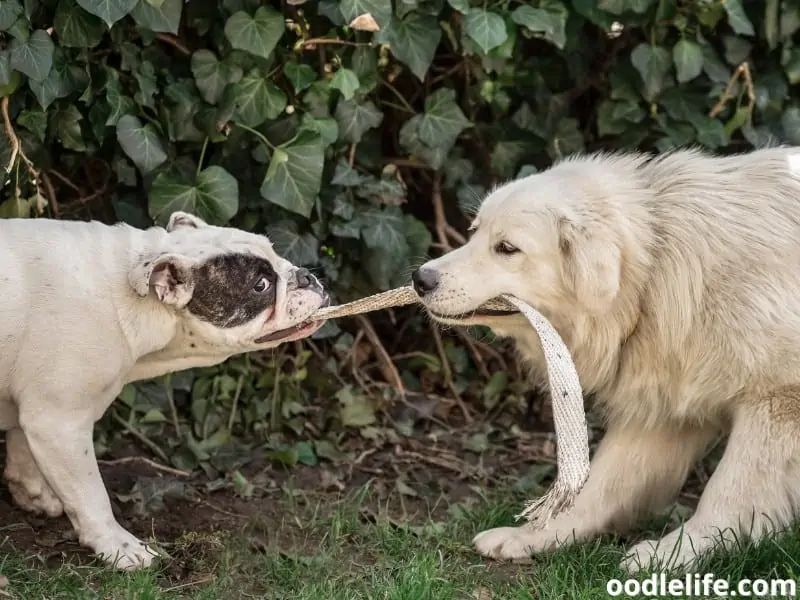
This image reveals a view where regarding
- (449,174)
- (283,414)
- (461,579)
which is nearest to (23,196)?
(283,414)

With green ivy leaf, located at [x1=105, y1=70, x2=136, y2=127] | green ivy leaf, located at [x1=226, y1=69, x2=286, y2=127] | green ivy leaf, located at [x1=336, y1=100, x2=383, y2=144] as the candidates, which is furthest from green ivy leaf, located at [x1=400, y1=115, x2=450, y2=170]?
green ivy leaf, located at [x1=105, y1=70, x2=136, y2=127]

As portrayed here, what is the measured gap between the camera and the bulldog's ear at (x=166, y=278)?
14.5 ft

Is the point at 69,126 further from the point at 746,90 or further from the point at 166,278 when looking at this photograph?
the point at 746,90

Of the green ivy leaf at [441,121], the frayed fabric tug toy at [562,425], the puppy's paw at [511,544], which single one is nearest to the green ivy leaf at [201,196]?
the green ivy leaf at [441,121]

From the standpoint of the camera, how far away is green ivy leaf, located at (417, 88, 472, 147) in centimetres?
593

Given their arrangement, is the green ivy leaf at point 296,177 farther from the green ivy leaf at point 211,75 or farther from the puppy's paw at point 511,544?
the puppy's paw at point 511,544

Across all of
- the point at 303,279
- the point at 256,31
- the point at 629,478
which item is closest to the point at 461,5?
the point at 256,31

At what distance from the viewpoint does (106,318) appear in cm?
445

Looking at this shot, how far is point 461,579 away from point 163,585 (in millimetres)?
1125

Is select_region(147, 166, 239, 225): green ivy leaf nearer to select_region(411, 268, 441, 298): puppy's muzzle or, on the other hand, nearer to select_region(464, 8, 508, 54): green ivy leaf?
select_region(411, 268, 441, 298): puppy's muzzle

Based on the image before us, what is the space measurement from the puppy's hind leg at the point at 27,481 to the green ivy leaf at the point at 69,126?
1329 mm

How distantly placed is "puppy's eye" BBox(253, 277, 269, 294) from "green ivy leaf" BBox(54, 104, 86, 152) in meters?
1.25

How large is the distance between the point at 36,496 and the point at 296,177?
181 centimetres

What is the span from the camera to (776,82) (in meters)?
6.26
